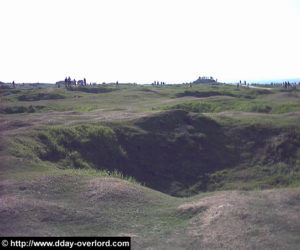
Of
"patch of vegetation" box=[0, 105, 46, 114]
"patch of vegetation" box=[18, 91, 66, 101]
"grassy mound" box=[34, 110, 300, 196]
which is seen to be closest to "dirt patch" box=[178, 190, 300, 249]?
"grassy mound" box=[34, 110, 300, 196]

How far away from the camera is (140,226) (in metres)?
6.87

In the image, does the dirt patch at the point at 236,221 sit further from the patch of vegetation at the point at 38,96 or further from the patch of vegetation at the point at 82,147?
the patch of vegetation at the point at 38,96

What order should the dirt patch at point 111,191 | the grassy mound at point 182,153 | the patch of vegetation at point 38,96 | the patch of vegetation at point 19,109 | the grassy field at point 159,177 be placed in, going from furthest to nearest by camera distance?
the patch of vegetation at point 38,96 → the patch of vegetation at point 19,109 → the grassy mound at point 182,153 → the dirt patch at point 111,191 → the grassy field at point 159,177

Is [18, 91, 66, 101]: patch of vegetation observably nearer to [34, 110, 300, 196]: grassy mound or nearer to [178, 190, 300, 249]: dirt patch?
[34, 110, 300, 196]: grassy mound

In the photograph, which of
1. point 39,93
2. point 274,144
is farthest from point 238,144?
point 39,93

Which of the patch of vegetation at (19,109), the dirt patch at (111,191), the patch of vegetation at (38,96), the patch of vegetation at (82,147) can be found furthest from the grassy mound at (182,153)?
the patch of vegetation at (38,96)

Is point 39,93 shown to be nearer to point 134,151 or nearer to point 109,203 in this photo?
point 134,151

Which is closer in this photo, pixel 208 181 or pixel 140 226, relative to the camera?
pixel 140 226

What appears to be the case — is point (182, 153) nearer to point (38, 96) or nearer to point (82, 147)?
point (82, 147)

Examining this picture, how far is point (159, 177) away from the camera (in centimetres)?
1513

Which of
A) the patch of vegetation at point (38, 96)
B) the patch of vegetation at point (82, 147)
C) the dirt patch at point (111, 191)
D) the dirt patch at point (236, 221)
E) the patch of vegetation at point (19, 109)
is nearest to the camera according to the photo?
the dirt patch at point (236, 221)

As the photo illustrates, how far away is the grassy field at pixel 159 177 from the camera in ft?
21.5

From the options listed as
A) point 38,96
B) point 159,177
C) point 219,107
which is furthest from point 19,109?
point 159,177

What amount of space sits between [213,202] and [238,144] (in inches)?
390
